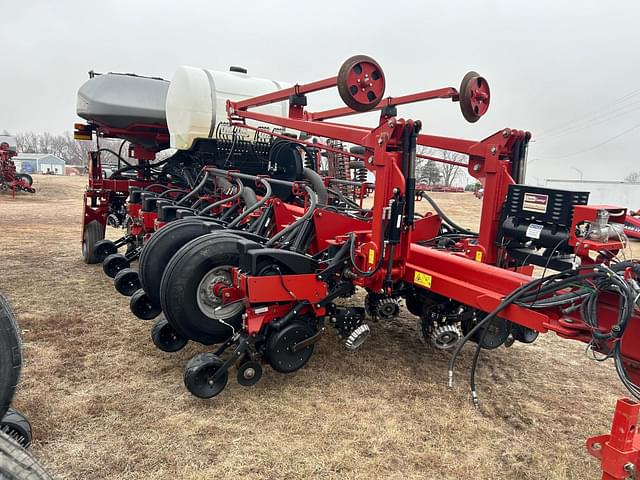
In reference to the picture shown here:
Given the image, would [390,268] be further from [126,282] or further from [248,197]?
[126,282]

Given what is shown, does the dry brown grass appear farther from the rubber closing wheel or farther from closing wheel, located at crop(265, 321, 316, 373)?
the rubber closing wheel

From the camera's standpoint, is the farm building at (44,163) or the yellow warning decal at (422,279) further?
the farm building at (44,163)

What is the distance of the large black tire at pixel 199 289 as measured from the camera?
331 cm

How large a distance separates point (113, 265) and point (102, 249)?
1.00 meters

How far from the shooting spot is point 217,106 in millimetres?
5895

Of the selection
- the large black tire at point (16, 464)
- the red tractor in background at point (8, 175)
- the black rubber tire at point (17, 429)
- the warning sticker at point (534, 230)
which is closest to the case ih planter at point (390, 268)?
the warning sticker at point (534, 230)

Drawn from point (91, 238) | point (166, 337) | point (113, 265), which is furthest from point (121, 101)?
point (166, 337)

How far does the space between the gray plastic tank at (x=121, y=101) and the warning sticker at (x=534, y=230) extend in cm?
527

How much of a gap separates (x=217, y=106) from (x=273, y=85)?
3.18ft

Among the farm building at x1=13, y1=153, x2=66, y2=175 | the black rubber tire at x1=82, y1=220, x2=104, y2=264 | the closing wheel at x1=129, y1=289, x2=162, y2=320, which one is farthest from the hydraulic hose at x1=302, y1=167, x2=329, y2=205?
the farm building at x1=13, y1=153, x2=66, y2=175

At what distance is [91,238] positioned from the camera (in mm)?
7109

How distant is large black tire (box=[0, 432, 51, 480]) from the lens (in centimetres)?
138

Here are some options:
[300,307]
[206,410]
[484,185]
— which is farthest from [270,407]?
[484,185]

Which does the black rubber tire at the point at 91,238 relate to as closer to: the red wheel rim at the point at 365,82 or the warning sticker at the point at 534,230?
Result: the red wheel rim at the point at 365,82
